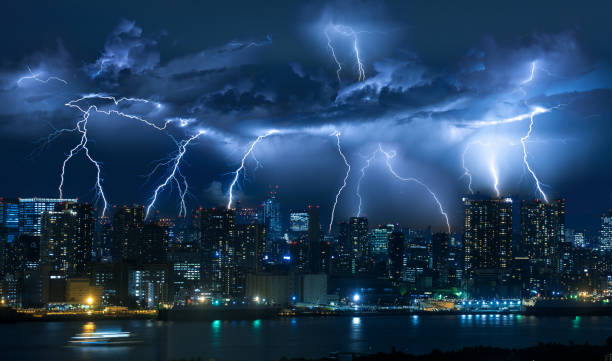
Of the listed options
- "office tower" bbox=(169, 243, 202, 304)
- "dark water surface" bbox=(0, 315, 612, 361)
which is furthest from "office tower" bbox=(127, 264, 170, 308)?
"dark water surface" bbox=(0, 315, 612, 361)

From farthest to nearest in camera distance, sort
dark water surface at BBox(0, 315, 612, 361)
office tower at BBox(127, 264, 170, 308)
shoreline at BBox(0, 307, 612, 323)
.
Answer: office tower at BBox(127, 264, 170, 308) → shoreline at BBox(0, 307, 612, 323) → dark water surface at BBox(0, 315, 612, 361)

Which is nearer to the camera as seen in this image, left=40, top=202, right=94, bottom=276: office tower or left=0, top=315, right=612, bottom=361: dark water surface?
left=0, top=315, right=612, bottom=361: dark water surface

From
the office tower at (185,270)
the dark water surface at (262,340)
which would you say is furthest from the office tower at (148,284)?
the dark water surface at (262,340)

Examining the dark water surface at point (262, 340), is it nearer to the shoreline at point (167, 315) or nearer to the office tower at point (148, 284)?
the shoreline at point (167, 315)

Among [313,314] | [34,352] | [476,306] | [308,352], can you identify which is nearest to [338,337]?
[308,352]

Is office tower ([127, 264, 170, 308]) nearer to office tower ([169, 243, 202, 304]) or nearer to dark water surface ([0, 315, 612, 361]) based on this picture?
office tower ([169, 243, 202, 304])

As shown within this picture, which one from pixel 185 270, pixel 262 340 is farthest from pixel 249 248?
pixel 262 340

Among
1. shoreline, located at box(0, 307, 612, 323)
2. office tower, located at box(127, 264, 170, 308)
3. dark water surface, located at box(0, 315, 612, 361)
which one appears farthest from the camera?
office tower, located at box(127, 264, 170, 308)
